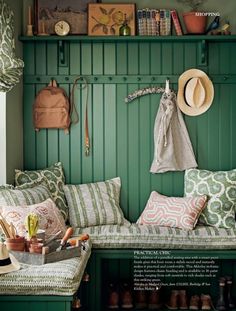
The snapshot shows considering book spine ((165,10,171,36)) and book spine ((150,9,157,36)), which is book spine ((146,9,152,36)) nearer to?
book spine ((150,9,157,36))

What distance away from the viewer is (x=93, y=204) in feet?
17.0

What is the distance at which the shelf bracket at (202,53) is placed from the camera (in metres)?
5.27

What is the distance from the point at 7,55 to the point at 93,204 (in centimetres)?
143

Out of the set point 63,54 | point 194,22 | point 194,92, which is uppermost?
point 194,22

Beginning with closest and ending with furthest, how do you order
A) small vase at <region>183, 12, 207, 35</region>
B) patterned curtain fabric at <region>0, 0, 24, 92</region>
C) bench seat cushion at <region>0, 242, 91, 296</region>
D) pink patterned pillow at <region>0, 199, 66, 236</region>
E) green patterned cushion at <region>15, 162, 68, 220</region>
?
bench seat cushion at <region>0, 242, 91, 296</region> → pink patterned pillow at <region>0, 199, 66, 236</region> → patterned curtain fabric at <region>0, 0, 24, 92</region> → green patterned cushion at <region>15, 162, 68, 220</region> → small vase at <region>183, 12, 207, 35</region>

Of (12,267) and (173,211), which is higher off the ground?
(173,211)

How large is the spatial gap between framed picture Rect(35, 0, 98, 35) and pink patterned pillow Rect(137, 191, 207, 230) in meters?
1.57

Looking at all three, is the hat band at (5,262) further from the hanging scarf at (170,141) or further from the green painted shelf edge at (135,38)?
the green painted shelf edge at (135,38)

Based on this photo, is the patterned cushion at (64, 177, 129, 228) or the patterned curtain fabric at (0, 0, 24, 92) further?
the patterned cushion at (64, 177, 129, 228)

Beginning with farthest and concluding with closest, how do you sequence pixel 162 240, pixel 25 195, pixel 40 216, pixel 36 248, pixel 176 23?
pixel 176 23
pixel 162 240
pixel 25 195
pixel 40 216
pixel 36 248

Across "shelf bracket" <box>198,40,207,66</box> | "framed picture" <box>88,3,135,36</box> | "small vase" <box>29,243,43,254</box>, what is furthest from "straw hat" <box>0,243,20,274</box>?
"shelf bracket" <box>198,40,207,66</box>

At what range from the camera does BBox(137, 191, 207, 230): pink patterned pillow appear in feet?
16.3

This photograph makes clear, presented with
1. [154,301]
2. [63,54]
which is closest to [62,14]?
[63,54]

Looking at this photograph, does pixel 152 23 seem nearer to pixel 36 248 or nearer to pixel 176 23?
pixel 176 23
